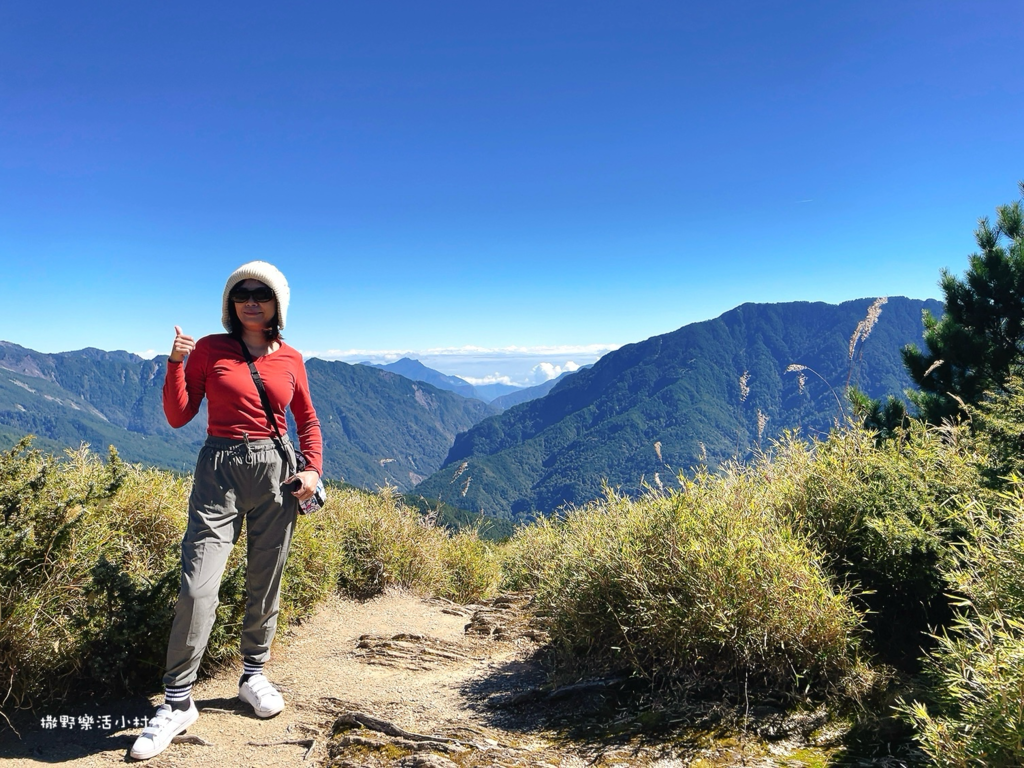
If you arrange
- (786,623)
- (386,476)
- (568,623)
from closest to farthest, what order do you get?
1. (786,623)
2. (568,623)
3. (386,476)

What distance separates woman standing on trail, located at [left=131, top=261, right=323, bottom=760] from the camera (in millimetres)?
3406

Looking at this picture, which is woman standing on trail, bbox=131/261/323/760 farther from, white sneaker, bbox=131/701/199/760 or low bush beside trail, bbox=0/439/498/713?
low bush beside trail, bbox=0/439/498/713

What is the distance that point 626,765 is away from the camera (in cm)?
287

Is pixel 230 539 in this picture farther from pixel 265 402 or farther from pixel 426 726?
pixel 426 726

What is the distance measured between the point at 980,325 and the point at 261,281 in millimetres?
13383

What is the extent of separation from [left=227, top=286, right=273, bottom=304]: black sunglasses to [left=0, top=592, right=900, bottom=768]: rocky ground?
2.76 meters

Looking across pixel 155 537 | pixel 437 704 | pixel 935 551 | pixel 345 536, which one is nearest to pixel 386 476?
pixel 345 536

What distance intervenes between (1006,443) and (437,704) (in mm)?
4331

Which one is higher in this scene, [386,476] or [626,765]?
[386,476]

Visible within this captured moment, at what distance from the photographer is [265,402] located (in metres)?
3.74

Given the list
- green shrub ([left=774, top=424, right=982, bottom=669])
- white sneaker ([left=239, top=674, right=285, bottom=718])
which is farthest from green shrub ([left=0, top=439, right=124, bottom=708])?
green shrub ([left=774, top=424, right=982, bottom=669])

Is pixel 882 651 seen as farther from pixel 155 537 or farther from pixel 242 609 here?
pixel 155 537

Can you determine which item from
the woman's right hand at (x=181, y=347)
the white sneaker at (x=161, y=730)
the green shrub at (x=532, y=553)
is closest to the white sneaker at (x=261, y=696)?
the white sneaker at (x=161, y=730)

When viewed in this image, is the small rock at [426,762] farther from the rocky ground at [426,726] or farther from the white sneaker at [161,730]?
the white sneaker at [161,730]
